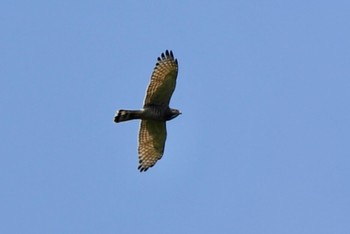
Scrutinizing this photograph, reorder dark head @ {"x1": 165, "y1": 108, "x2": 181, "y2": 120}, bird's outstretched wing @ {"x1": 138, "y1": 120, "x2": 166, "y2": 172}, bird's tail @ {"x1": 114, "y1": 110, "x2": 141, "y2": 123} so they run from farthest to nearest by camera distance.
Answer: bird's outstretched wing @ {"x1": 138, "y1": 120, "x2": 166, "y2": 172} → dark head @ {"x1": 165, "y1": 108, "x2": 181, "y2": 120} → bird's tail @ {"x1": 114, "y1": 110, "x2": 141, "y2": 123}

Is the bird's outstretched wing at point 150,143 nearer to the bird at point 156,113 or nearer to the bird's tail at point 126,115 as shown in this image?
the bird at point 156,113

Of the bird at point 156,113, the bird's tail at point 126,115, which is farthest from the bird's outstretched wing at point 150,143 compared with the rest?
the bird's tail at point 126,115

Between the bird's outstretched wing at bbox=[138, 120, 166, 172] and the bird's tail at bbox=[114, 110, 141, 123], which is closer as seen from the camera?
the bird's tail at bbox=[114, 110, 141, 123]

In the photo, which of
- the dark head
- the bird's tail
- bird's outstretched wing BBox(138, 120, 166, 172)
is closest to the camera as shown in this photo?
the bird's tail

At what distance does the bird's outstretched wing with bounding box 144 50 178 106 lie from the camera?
44.1 metres

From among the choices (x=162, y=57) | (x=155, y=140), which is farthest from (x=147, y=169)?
(x=162, y=57)

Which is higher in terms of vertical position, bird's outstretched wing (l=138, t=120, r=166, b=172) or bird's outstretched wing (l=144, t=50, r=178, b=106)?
bird's outstretched wing (l=144, t=50, r=178, b=106)

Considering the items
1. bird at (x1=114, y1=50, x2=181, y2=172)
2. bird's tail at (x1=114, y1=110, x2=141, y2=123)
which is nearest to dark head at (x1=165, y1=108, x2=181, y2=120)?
bird at (x1=114, y1=50, x2=181, y2=172)

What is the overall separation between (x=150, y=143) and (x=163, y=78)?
8.20 feet

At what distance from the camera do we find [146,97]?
146 feet

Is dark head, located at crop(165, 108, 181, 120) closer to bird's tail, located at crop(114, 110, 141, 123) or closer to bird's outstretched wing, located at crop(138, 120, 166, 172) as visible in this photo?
bird's outstretched wing, located at crop(138, 120, 166, 172)

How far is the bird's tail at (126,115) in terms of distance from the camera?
44000 millimetres

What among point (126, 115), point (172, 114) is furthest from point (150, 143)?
point (126, 115)

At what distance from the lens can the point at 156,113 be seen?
146 ft
